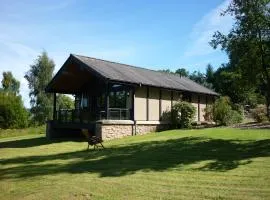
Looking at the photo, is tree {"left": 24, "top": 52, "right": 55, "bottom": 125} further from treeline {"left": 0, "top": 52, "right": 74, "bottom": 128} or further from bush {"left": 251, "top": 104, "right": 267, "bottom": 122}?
bush {"left": 251, "top": 104, "right": 267, "bottom": 122}

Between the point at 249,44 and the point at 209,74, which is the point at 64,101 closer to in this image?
the point at 209,74

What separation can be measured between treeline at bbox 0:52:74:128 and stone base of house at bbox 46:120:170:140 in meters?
22.0

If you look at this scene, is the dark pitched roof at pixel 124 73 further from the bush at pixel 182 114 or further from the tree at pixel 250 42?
the tree at pixel 250 42

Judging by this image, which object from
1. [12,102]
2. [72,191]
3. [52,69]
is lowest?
[72,191]

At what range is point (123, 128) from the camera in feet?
83.5

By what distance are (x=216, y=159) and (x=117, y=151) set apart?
501 centimetres

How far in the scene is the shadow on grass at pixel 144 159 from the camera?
43.8ft

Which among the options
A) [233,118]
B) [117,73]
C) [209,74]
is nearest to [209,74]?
[209,74]

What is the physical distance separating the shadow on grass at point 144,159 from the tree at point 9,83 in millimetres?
52903

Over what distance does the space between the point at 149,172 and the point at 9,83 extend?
196 ft

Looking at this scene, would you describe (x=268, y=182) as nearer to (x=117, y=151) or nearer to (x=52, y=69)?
(x=117, y=151)

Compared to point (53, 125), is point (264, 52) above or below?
above

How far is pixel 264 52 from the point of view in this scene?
1781cm

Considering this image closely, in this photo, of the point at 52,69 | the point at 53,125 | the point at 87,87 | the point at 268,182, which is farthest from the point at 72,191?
the point at 52,69
